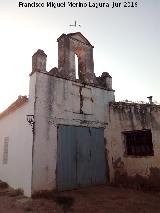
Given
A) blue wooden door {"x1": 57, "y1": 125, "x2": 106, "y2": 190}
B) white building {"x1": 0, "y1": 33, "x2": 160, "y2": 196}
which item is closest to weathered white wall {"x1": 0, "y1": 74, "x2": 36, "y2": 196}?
white building {"x1": 0, "y1": 33, "x2": 160, "y2": 196}

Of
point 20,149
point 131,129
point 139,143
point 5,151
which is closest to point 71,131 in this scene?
point 20,149

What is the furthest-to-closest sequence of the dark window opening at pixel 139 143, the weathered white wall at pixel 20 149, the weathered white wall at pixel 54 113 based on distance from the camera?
the dark window opening at pixel 139 143 < the weathered white wall at pixel 20 149 < the weathered white wall at pixel 54 113

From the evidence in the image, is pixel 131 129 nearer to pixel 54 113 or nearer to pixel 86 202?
pixel 54 113

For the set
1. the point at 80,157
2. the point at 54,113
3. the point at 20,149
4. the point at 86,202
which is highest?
the point at 54,113

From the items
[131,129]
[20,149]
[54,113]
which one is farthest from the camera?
[131,129]

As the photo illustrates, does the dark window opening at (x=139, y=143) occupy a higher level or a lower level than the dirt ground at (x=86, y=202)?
higher

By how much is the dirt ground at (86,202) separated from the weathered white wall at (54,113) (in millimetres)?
975

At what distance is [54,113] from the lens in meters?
10.4

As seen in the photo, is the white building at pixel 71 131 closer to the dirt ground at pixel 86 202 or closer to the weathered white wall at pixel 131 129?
the weathered white wall at pixel 131 129

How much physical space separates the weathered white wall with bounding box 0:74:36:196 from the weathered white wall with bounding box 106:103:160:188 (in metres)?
4.52

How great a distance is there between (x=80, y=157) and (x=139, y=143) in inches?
126

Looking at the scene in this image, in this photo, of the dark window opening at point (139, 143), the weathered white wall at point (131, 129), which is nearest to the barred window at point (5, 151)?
the weathered white wall at point (131, 129)

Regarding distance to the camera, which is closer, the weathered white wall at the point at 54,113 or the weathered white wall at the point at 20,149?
the weathered white wall at the point at 54,113

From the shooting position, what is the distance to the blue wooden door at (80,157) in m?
10.2
